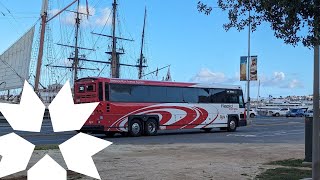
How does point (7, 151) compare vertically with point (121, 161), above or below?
above

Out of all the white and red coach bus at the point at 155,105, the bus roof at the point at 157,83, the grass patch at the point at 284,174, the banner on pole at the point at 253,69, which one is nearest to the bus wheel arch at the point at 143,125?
the white and red coach bus at the point at 155,105

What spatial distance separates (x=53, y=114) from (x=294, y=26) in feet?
→ 11.3

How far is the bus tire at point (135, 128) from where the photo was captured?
85.9 feet

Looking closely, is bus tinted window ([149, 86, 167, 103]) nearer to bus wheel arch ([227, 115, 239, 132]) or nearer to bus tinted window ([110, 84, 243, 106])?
bus tinted window ([110, 84, 243, 106])

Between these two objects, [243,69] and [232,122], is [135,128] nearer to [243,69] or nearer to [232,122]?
[232,122]

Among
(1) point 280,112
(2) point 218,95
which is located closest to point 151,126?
(2) point 218,95

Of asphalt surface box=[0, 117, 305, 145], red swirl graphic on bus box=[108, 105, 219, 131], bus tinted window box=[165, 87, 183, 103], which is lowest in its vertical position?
asphalt surface box=[0, 117, 305, 145]

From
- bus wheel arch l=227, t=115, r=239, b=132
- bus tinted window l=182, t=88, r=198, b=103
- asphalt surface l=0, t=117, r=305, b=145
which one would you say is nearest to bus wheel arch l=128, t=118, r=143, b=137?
asphalt surface l=0, t=117, r=305, b=145

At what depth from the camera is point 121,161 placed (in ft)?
42.1

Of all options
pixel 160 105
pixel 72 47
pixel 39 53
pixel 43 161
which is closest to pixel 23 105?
pixel 43 161

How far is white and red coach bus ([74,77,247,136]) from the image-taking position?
81.6 ft

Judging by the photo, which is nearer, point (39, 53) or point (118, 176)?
point (118, 176)

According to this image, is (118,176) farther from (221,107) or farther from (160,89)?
(221,107)

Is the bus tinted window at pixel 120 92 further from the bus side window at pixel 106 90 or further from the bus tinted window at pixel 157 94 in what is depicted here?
the bus tinted window at pixel 157 94
